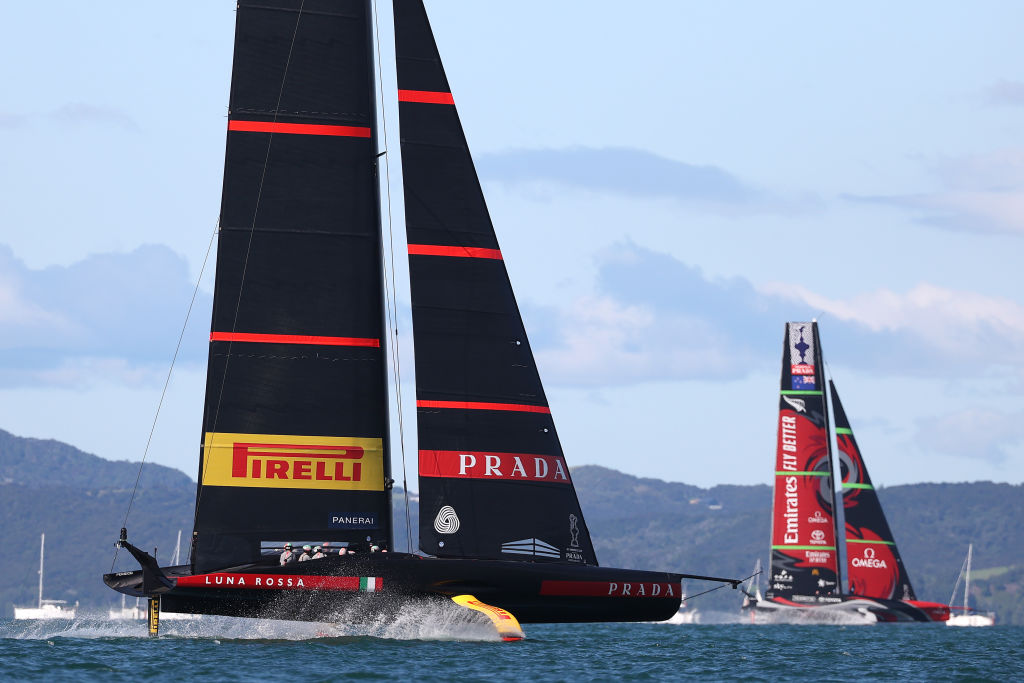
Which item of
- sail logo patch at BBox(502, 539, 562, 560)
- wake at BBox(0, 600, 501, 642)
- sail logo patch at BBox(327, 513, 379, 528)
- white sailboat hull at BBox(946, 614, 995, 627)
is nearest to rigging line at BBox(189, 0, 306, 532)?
sail logo patch at BBox(327, 513, 379, 528)

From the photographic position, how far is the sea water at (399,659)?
2928 cm

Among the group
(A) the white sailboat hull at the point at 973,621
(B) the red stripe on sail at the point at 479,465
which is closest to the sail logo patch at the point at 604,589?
(B) the red stripe on sail at the point at 479,465

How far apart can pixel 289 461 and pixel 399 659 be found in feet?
14.0

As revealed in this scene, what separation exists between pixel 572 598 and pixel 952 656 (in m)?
13.4

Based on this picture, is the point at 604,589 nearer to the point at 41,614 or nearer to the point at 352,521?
the point at 352,521

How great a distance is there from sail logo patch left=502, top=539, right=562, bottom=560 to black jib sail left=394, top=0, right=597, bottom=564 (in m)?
0.02

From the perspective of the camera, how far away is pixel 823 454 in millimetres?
78562

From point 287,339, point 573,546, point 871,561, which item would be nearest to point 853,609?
point 871,561

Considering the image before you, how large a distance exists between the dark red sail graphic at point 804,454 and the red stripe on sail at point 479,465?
4599 cm

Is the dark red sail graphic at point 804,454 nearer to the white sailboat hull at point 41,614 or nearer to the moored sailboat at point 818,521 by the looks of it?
the moored sailboat at point 818,521

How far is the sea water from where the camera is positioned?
29.3m

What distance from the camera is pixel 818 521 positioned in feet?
261

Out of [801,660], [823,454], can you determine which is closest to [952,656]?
[801,660]

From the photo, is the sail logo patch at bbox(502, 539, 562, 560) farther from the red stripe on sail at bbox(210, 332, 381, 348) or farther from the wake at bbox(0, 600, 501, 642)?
the red stripe on sail at bbox(210, 332, 381, 348)
